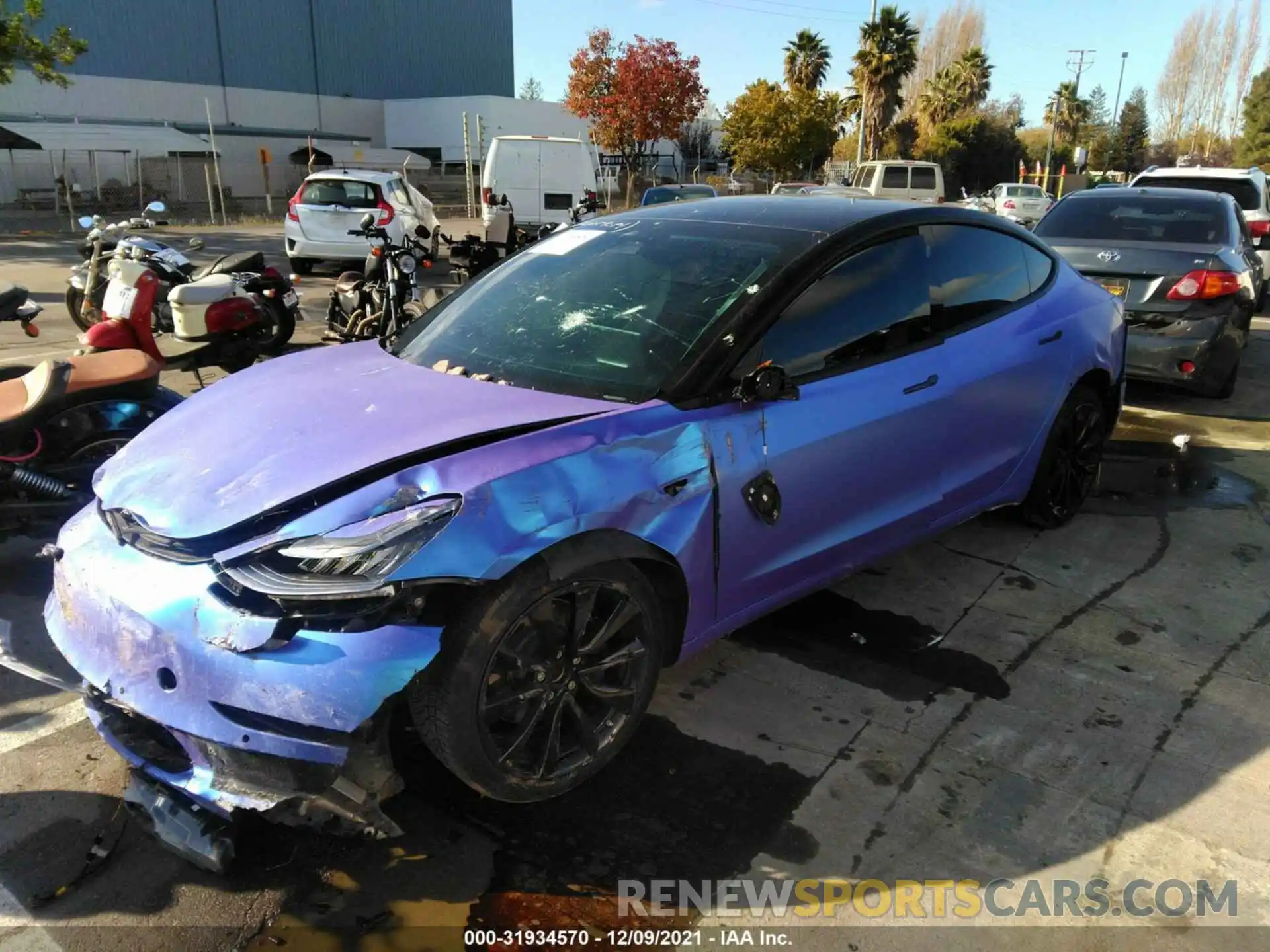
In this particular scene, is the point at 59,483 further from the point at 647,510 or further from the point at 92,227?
the point at 92,227

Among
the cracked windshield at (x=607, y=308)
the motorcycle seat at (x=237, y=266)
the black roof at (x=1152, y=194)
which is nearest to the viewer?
the cracked windshield at (x=607, y=308)

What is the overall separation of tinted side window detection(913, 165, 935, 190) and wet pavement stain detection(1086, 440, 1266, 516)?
57.8 feet

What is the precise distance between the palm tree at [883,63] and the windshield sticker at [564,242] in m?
39.6

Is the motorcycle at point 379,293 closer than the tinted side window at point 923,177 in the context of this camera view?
Yes

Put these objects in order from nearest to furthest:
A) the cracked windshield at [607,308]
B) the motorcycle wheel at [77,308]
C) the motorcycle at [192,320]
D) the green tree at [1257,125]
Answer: the cracked windshield at [607,308]
the motorcycle at [192,320]
the motorcycle wheel at [77,308]
the green tree at [1257,125]

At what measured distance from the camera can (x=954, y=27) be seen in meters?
73.1

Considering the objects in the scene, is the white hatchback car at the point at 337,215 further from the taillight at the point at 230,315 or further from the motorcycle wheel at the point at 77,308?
the taillight at the point at 230,315

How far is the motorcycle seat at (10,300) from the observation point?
16.7 ft

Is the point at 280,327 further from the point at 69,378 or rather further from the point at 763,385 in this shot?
the point at 763,385

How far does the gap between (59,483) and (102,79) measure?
152ft

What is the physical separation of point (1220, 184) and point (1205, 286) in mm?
6231

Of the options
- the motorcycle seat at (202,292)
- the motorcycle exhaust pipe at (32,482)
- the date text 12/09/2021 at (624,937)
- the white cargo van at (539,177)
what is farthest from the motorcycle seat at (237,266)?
the white cargo van at (539,177)

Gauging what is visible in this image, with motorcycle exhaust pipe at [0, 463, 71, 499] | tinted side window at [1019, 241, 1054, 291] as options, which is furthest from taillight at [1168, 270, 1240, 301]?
motorcycle exhaust pipe at [0, 463, 71, 499]

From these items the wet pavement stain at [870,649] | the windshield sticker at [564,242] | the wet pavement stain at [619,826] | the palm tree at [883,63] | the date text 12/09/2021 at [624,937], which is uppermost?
the palm tree at [883,63]
